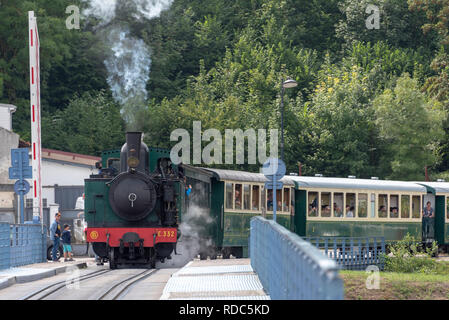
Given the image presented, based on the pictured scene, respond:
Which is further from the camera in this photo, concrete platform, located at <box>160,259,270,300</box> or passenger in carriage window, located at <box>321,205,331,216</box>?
passenger in carriage window, located at <box>321,205,331,216</box>

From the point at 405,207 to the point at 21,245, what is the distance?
15.2 metres

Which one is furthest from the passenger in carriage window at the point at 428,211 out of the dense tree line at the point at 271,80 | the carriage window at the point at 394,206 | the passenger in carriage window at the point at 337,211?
the dense tree line at the point at 271,80

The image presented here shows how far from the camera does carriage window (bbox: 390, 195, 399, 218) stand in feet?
105

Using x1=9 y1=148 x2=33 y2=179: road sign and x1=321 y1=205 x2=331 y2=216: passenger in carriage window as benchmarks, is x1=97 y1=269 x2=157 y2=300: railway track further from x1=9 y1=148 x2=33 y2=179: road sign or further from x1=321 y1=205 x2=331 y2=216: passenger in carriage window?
x1=321 y1=205 x2=331 y2=216: passenger in carriage window

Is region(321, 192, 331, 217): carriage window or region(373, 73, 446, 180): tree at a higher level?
region(373, 73, 446, 180): tree

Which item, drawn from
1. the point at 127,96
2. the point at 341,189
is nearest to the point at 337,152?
the point at 127,96

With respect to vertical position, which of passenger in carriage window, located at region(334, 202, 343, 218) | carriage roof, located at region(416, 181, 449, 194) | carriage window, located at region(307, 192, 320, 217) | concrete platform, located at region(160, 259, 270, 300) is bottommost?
concrete platform, located at region(160, 259, 270, 300)

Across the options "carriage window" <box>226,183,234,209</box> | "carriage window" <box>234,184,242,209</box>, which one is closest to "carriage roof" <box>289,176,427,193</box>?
"carriage window" <box>234,184,242,209</box>

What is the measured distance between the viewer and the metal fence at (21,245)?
2078 centimetres

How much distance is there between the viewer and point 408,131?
5394cm

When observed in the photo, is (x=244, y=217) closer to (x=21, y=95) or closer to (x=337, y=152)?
(x=337, y=152)

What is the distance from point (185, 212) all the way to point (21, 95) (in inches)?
1771

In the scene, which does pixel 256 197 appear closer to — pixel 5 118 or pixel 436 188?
pixel 436 188

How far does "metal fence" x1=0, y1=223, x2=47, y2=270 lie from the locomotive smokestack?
11.1 ft
